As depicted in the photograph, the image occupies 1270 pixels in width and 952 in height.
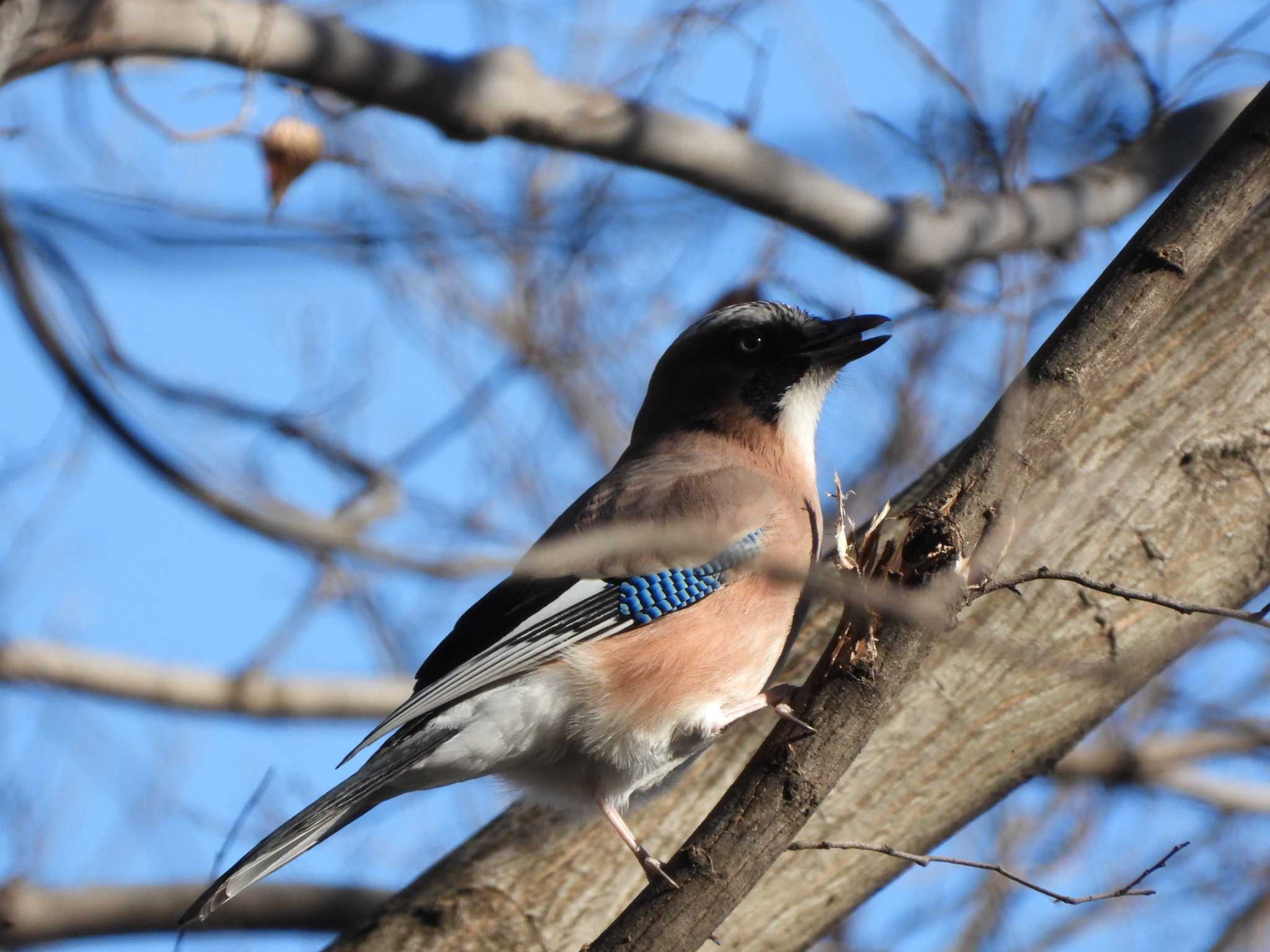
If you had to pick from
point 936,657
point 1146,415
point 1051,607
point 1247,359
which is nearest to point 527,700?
point 936,657

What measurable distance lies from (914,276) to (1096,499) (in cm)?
163

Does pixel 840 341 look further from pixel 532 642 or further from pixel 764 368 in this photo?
pixel 532 642

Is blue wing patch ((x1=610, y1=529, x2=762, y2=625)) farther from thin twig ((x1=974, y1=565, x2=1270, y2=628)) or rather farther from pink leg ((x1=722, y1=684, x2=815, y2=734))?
thin twig ((x1=974, y1=565, x2=1270, y2=628))

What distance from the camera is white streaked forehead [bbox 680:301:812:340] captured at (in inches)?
225

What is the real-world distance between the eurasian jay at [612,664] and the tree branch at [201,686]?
185cm

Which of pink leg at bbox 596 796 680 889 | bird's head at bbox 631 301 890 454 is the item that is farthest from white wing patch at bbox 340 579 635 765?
bird's head at bbox 631 301 890 454

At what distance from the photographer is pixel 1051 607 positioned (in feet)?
16.6

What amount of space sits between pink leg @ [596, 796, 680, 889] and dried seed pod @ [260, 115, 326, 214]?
Result: 2.67 metres

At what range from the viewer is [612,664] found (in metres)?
4.82

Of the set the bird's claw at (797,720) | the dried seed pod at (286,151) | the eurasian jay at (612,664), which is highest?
the dried seed pod at (286,151)

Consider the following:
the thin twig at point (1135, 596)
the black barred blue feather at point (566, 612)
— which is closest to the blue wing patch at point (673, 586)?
the black barred blue feather at point (566, 612)

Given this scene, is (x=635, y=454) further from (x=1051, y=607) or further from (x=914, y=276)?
(x=1051, y=607)

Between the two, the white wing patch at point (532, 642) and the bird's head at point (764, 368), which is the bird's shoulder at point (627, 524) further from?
the bird's head at point (764, 368)

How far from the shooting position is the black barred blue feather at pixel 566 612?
15.6ft
